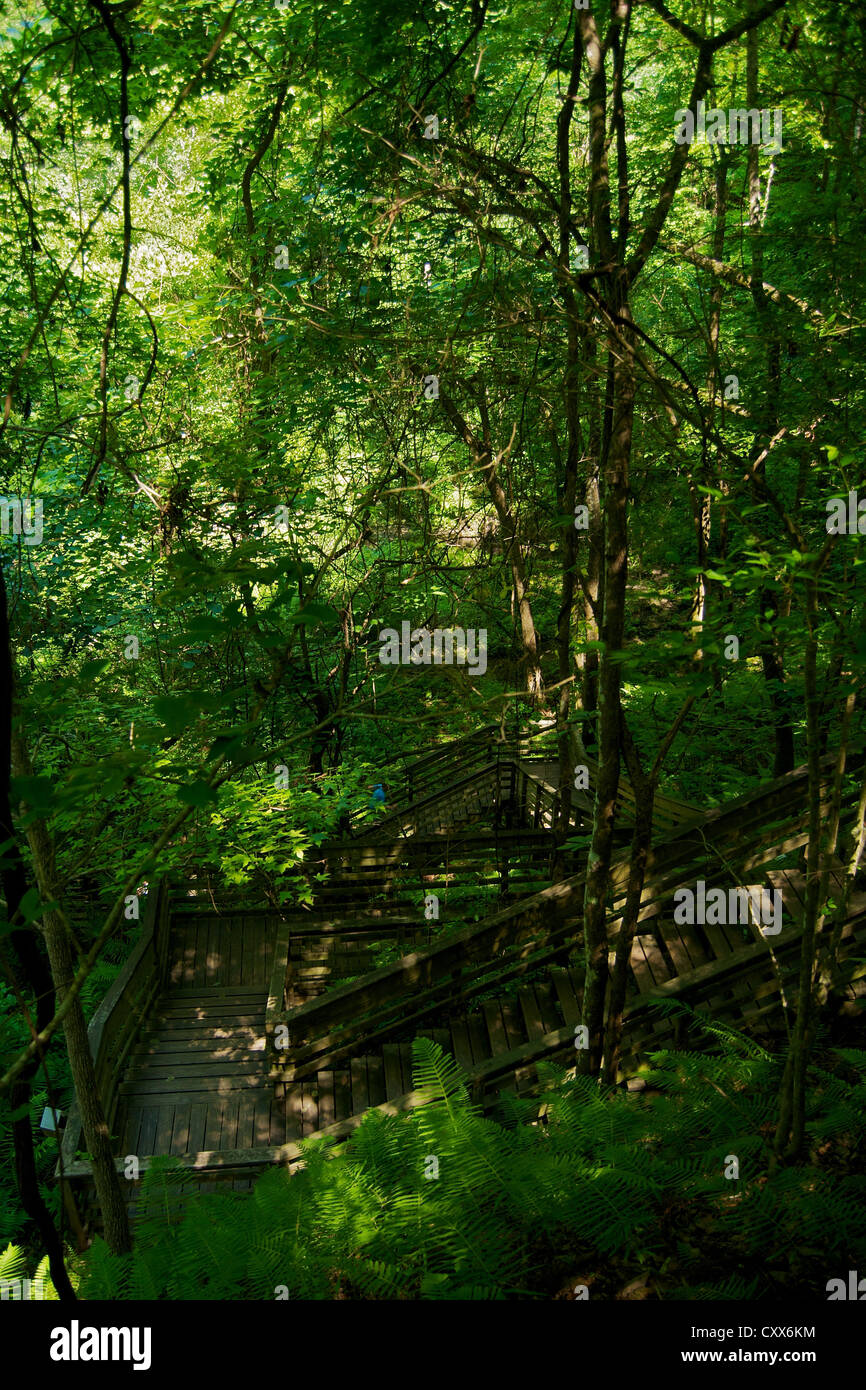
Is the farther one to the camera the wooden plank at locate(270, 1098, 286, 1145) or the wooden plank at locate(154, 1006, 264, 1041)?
the wooden plank at locate(154, 1006, 264, 1041)

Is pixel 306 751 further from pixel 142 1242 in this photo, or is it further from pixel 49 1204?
pixel 142 1242

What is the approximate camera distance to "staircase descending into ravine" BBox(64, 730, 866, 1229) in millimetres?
6535

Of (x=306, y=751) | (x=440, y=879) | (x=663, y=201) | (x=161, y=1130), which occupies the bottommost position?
(x=161, y=1130)

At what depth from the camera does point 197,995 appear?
36.4ft

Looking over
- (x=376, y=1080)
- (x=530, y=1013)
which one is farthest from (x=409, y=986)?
(x=530, y=1013)

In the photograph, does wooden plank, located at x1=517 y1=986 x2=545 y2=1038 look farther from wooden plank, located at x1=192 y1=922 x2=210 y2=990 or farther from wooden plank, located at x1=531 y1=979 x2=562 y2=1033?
wooden plank, located at x1=192 y1=922 x2=210 y2=990

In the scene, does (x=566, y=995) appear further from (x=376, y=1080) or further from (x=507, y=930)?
(x=376, y=1080)

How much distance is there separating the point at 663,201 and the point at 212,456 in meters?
5.89

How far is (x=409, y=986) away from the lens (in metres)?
7.73

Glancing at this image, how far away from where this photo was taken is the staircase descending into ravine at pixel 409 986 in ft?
21.4

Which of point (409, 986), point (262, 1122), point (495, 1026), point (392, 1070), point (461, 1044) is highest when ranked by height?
point (409, 986)

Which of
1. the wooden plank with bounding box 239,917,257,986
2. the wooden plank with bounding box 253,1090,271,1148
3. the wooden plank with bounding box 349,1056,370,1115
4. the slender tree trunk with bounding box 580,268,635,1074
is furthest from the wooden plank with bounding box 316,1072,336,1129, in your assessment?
the wooden plank with bounding box 239,917,257,986
